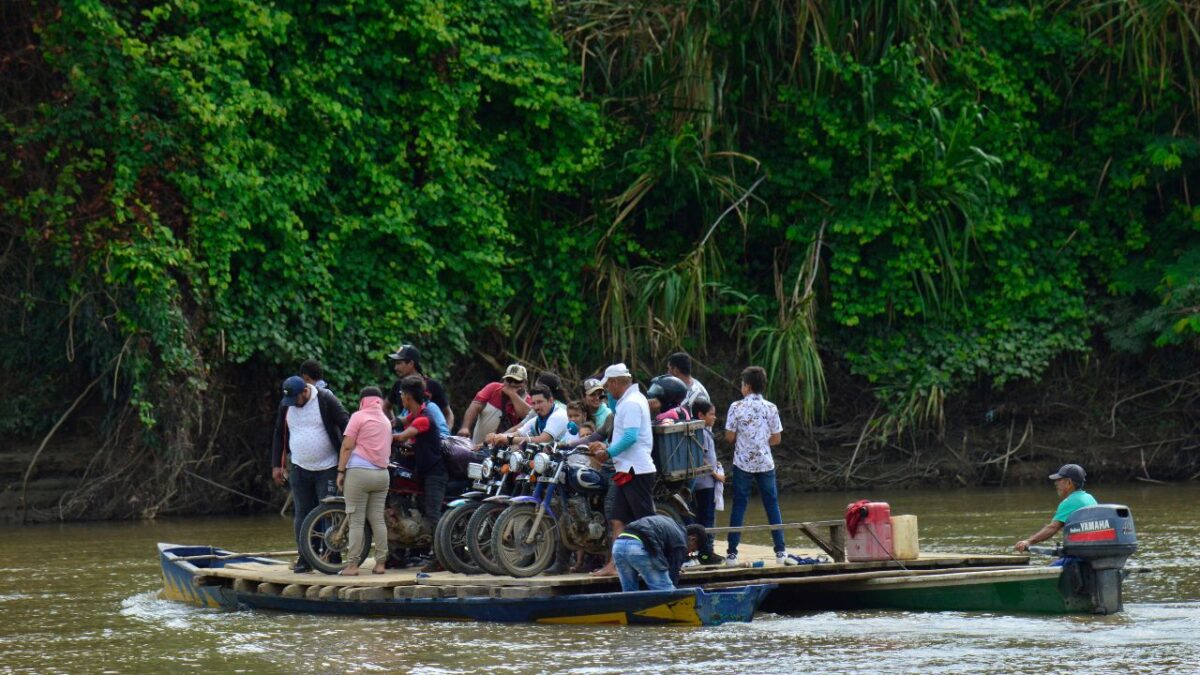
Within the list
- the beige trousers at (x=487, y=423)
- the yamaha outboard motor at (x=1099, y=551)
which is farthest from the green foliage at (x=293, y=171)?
the yamaha outboard motor at (x=1099, y=551)

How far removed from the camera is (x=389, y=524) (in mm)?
13664

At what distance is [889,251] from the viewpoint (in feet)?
80.5

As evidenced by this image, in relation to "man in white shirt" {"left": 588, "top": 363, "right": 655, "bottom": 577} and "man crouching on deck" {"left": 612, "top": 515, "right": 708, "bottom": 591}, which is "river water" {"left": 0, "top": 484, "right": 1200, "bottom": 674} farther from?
"man in white shirt" {"left": 588, "top": 363, "right": 655, "bottom": 577}

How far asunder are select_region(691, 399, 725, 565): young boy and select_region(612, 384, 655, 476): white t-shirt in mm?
1006

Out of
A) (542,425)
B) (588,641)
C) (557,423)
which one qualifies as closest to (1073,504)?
(588,641)

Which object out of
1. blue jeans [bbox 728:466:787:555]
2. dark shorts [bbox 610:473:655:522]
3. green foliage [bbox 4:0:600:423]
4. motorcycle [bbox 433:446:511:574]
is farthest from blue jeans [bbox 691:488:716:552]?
green foliage [bbox 4:0:600:423]

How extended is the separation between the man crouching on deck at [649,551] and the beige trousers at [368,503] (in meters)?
2.07

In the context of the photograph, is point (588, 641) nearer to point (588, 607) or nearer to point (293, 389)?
point (588, 607)

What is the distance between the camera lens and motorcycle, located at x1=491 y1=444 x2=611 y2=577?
12.7 m

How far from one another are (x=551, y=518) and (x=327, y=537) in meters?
1.90

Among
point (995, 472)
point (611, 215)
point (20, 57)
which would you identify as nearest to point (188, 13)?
point (20, 57)

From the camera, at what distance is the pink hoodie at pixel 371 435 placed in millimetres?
13023

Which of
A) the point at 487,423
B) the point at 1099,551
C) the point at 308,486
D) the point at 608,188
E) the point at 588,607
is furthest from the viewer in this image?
the point at 608,188

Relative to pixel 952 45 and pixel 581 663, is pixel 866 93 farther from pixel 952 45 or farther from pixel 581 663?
pixel 581 663
